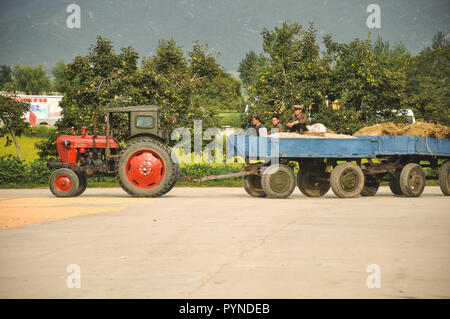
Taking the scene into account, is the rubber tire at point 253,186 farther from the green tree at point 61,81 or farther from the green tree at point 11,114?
the green tree at point 11,114

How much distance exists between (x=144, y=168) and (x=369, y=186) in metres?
7.03

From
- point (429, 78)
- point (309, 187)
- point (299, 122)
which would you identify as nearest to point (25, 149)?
point (309, 187)

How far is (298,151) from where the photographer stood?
16.9 m

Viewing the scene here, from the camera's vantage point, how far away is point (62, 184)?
18312 millimetres

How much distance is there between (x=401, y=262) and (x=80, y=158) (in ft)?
42.5

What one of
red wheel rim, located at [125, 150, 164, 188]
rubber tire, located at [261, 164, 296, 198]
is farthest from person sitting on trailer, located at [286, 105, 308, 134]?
red wheel rim, located at [125, 150, 164, 188]

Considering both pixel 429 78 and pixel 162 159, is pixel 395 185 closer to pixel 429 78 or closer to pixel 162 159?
pixel 162 159

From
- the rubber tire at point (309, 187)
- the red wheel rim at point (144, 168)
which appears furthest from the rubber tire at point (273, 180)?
the red wheel rim at point (144, 168)

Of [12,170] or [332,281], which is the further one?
[12,170]

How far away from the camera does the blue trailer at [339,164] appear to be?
55.7ft

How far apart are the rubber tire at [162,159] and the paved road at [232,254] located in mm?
3285
